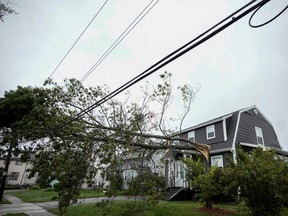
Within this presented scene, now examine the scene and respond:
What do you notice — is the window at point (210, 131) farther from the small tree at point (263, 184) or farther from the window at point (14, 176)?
the window at point (14, 176)

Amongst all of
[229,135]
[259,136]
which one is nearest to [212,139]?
[229,135]

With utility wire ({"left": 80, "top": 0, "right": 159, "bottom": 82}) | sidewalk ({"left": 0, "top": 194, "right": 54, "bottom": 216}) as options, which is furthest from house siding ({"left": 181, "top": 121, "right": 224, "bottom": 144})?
utility wire ({"left": 80, "top": 0, "right": 159, "bottom": 82})

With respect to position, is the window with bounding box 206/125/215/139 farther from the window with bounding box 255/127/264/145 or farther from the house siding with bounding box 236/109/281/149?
the window with bounding box 255/127/264/145

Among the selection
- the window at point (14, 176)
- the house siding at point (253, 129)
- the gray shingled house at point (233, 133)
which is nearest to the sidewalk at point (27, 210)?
the gray shingled house at point (233, 133)

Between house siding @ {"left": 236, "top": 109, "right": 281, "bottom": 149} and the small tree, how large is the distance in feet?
29.5

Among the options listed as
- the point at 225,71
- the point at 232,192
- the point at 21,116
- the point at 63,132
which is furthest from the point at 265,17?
the point at 225,71

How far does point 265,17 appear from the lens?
416 centimetres

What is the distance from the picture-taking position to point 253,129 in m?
18.5

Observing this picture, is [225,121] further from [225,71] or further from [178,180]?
[178,180]

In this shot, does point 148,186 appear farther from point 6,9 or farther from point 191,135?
point 191,135

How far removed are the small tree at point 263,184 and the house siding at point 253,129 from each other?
8.98m

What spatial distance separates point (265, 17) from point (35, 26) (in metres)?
8.63

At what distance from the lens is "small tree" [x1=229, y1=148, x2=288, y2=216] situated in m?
7.35

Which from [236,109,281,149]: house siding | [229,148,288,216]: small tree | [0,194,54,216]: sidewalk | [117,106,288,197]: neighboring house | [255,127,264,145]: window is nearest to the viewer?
[229,148,288,216]: small tree
